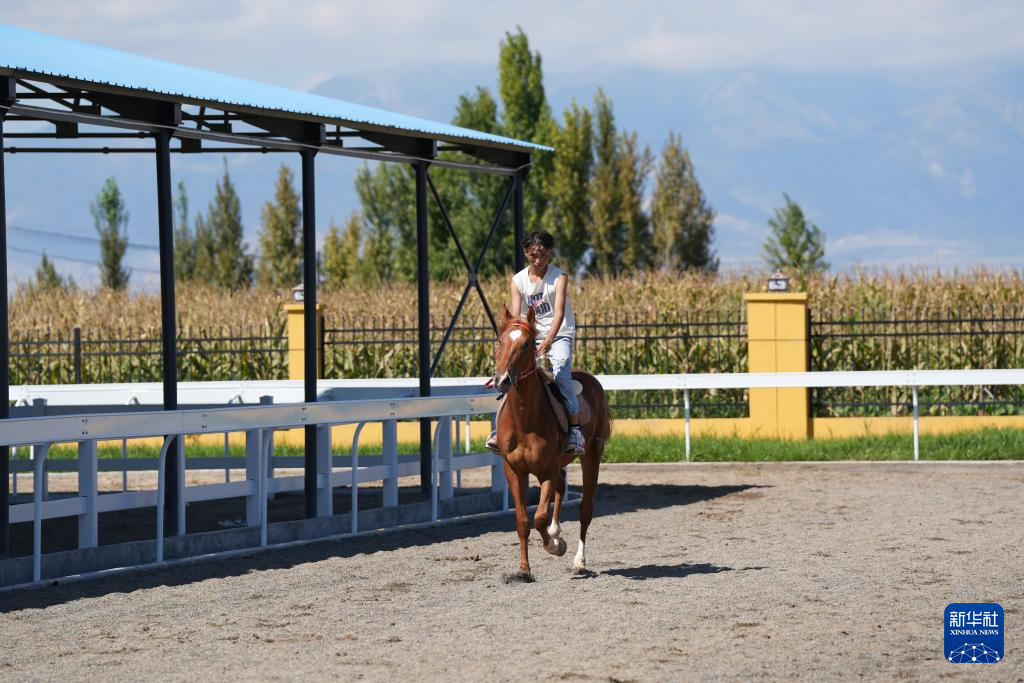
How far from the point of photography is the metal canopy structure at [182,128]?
11.4 m

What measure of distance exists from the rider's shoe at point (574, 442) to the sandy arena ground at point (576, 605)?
84 centimetres

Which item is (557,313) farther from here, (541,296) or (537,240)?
(537,240)

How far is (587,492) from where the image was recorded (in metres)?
12.0

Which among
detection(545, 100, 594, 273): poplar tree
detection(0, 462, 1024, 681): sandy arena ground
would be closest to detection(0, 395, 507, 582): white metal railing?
detection(0, 462, 1024, 681): sandy arena ground

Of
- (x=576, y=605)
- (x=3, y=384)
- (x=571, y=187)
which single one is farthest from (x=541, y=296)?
(x=571, y=187)

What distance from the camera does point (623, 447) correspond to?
22.1 metres

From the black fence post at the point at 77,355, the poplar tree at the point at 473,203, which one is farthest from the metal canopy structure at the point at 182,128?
the poplar tree at the point at 473,203

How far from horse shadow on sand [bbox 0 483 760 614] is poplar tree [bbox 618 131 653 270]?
4980 cm

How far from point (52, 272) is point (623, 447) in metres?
65.3

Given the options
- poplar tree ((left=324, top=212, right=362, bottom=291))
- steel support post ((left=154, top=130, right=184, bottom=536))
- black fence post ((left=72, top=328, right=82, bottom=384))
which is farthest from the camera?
poplar tree ((left=324, top=212, right=362, bottom=291))

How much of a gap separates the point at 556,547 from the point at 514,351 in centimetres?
146

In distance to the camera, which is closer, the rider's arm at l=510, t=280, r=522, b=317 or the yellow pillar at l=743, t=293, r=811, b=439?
the rider's arm at l=510, t=280, r=522, b=317

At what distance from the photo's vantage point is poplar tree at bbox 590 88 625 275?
2579 inches

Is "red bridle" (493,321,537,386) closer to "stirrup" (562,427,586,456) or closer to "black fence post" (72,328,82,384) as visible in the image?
"stirrup" (562,427,586,456)
